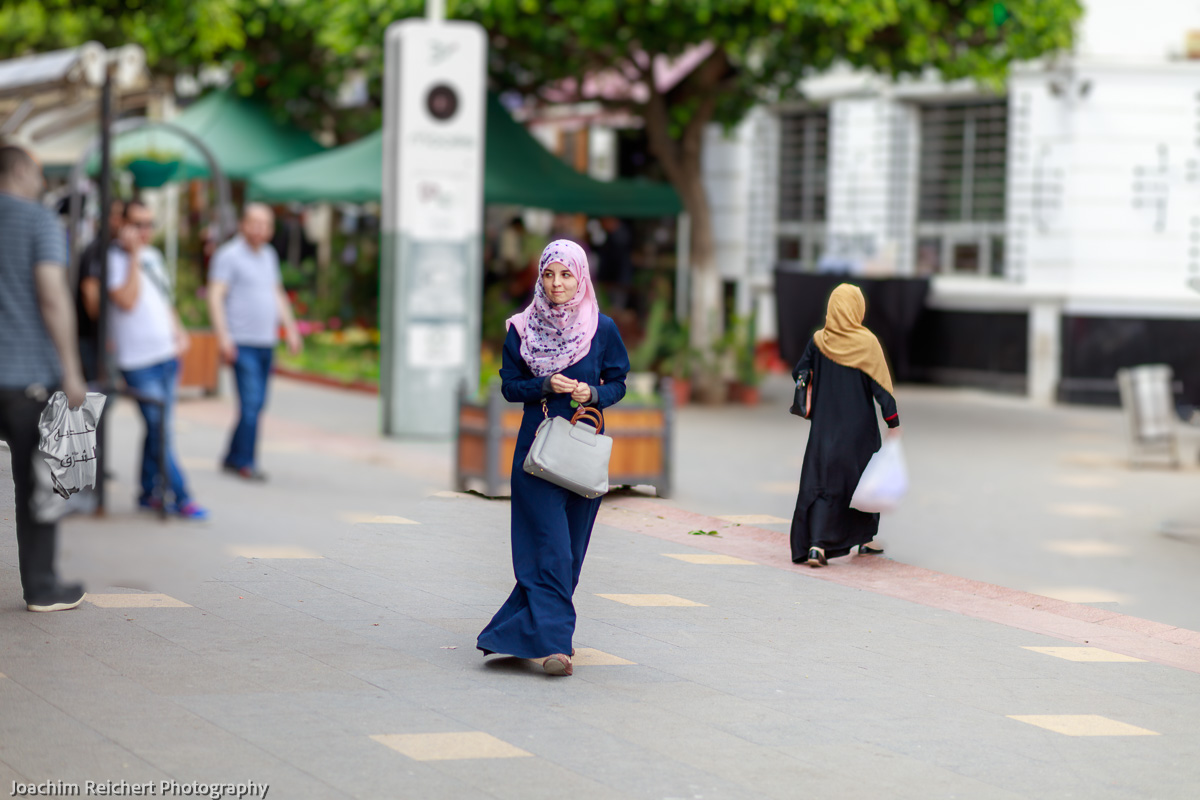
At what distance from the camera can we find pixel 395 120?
14.1 metres

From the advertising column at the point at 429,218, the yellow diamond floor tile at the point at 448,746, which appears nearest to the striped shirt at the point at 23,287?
the yellow diamond floor tile at the point at 448,746

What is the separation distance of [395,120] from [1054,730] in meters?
9.96

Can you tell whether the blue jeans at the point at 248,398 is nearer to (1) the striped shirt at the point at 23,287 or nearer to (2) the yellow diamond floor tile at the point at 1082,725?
(1) the striped shirt at the point at 23,287

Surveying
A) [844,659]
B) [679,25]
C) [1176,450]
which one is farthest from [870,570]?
[679,25]

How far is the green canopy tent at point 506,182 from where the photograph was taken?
19.3 m

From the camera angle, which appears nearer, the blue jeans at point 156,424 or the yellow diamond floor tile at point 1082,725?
the yellow diamond floor tile at point 1082,725

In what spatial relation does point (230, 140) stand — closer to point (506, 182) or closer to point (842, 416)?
point (506, 182)

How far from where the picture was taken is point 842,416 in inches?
187

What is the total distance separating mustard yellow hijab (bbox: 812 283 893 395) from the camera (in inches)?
177

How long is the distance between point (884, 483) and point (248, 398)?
850cm

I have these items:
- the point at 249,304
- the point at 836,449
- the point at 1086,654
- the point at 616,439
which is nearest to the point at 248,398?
the point at 249,304

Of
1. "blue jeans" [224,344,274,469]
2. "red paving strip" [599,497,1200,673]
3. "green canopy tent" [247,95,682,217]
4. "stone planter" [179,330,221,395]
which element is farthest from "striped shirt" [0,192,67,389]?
"green canopy tent" [247,95,682,217]

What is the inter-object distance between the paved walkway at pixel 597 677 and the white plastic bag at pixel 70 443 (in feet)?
0.88

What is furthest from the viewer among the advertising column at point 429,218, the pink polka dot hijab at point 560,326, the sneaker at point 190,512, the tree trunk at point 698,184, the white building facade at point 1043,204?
the white building facade at point 1043,204
